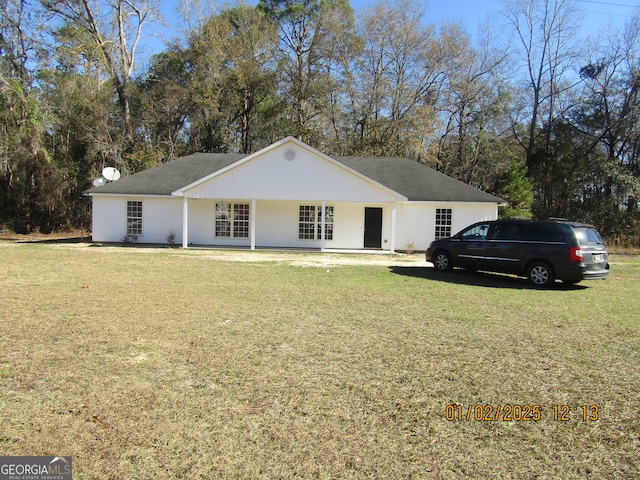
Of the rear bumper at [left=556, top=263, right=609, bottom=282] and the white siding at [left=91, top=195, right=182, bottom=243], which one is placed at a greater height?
the white siding at [left=91, top=195, right=182, bottom=243]

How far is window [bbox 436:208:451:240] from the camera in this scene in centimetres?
1986

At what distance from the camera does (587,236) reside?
10.4 metres

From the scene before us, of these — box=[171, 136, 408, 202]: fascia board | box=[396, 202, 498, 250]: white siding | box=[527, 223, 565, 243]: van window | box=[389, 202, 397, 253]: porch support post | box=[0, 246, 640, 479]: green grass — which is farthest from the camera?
box=[396, 202, 498, 250]: white siding

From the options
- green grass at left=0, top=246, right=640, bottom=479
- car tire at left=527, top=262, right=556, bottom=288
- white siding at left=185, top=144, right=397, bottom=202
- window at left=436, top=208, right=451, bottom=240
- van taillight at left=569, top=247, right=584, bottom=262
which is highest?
white siding at left=185, top=144, right=397, bottom=202

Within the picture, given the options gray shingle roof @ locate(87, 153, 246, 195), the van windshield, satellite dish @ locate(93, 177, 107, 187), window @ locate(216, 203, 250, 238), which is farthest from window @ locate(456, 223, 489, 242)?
satellite dish @ locate(93, 177, 107, 187)

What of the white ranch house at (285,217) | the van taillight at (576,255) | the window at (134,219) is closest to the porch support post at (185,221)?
the white ranch house at (285,217)

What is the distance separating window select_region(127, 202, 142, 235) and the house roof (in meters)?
0.74

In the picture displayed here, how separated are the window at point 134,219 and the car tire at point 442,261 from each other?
14140 millimetres

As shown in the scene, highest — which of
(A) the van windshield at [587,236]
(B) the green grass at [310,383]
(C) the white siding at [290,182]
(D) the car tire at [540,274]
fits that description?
(C) the white siding at [290,182]

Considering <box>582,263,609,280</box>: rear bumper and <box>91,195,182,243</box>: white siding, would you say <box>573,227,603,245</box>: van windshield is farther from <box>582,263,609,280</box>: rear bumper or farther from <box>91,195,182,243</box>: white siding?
<box>91,195,182,243</box>: white siding

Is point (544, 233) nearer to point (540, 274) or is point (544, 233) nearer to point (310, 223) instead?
point (540, 274)

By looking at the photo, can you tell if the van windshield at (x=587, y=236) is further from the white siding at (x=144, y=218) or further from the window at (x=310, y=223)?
the white siding at (x=144, y=218)

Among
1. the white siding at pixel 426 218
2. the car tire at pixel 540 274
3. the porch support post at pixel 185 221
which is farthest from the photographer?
the white siding at pixel 426 218

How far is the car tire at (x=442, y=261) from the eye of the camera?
42.4 feet
